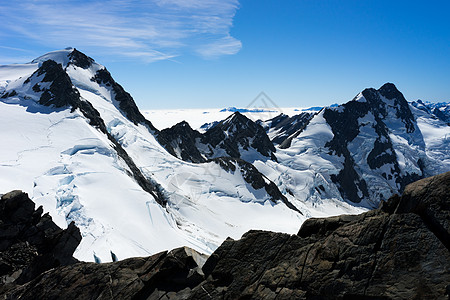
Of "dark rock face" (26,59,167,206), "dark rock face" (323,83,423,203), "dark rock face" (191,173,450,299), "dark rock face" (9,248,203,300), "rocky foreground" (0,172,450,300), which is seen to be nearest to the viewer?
"dark rock face" (191,173,450,299)

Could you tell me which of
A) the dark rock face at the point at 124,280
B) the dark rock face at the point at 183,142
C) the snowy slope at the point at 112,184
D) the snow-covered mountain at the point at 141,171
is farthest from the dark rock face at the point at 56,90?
the dark rock face at the point at 124,280

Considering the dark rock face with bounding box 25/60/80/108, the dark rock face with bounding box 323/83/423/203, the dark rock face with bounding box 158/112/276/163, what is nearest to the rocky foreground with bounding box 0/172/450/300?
the dark rock face with bounding box 25/60/80/108

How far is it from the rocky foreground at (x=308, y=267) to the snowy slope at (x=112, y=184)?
11.6 m

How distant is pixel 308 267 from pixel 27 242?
1954 centimetres

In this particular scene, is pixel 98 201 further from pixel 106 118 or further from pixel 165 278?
pixel 106 118

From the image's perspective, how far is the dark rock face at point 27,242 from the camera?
57.2 feet

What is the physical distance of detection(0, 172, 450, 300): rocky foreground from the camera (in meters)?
9.54

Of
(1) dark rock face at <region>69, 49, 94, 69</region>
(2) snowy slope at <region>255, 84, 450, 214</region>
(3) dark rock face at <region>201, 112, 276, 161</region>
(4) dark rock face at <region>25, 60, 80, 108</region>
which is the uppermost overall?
(1) dark rock face at <region>69, 49, 94, 69</region>

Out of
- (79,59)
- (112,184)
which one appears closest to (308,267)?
(112,184)

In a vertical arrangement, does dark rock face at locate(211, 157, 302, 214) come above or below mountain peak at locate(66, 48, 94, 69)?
below

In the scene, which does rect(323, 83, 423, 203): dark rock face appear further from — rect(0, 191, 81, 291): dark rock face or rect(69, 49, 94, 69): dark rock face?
rect(0, 191, 81, 291): dark rock face

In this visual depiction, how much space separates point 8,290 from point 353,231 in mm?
18888

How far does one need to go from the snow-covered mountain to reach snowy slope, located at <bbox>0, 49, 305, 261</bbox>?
19 cm

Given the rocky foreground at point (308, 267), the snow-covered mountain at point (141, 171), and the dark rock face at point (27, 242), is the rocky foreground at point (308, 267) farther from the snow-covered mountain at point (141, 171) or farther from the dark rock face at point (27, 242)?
the snow-covered mountain at point (141, 171)
